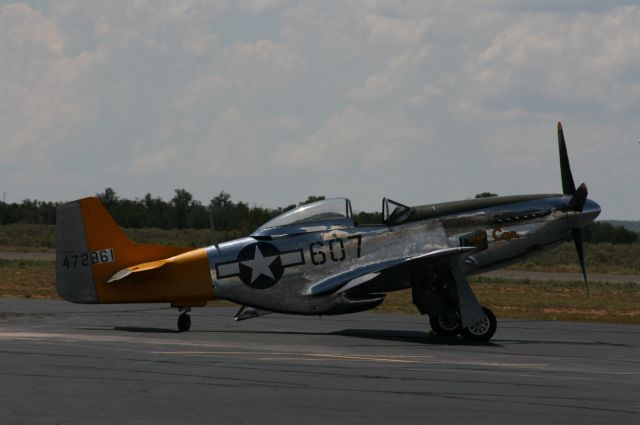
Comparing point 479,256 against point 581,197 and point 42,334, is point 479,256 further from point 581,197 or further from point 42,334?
point 42,334

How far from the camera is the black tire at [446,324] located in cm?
1867

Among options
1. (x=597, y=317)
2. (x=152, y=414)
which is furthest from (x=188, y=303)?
(x=597, y=317)

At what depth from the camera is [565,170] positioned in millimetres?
20344

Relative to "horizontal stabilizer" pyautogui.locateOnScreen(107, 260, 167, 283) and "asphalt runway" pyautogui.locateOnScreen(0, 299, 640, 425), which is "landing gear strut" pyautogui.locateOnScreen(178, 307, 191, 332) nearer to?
"asphalt runway" pyautogui.locateOnScreen(0, 299, 640, 425)

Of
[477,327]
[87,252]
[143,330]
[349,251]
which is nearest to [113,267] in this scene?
[87,252]

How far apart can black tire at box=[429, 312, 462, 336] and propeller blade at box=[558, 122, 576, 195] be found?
11.5 ft

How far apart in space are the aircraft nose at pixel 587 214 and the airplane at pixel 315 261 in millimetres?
920

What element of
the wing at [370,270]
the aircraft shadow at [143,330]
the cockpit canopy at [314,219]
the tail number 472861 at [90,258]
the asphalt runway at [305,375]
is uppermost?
the cockpit canopy at [314,219]

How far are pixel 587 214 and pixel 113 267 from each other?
27.9ft

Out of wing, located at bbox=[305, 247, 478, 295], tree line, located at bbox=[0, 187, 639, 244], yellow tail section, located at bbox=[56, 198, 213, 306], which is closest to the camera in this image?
wing, located at bbox=[305, 247, 478, 295]

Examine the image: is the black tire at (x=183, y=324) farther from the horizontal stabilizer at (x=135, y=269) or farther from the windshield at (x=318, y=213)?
the windshield at (x=318, y=213)

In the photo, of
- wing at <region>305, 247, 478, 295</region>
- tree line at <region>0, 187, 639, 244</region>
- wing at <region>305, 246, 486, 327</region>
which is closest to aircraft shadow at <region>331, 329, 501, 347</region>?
wing at <region>305, 246, 486, 327</region>

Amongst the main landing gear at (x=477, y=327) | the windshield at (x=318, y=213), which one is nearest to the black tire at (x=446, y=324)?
the main landing gear at (x=477, y=327)

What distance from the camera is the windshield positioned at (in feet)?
61.7
